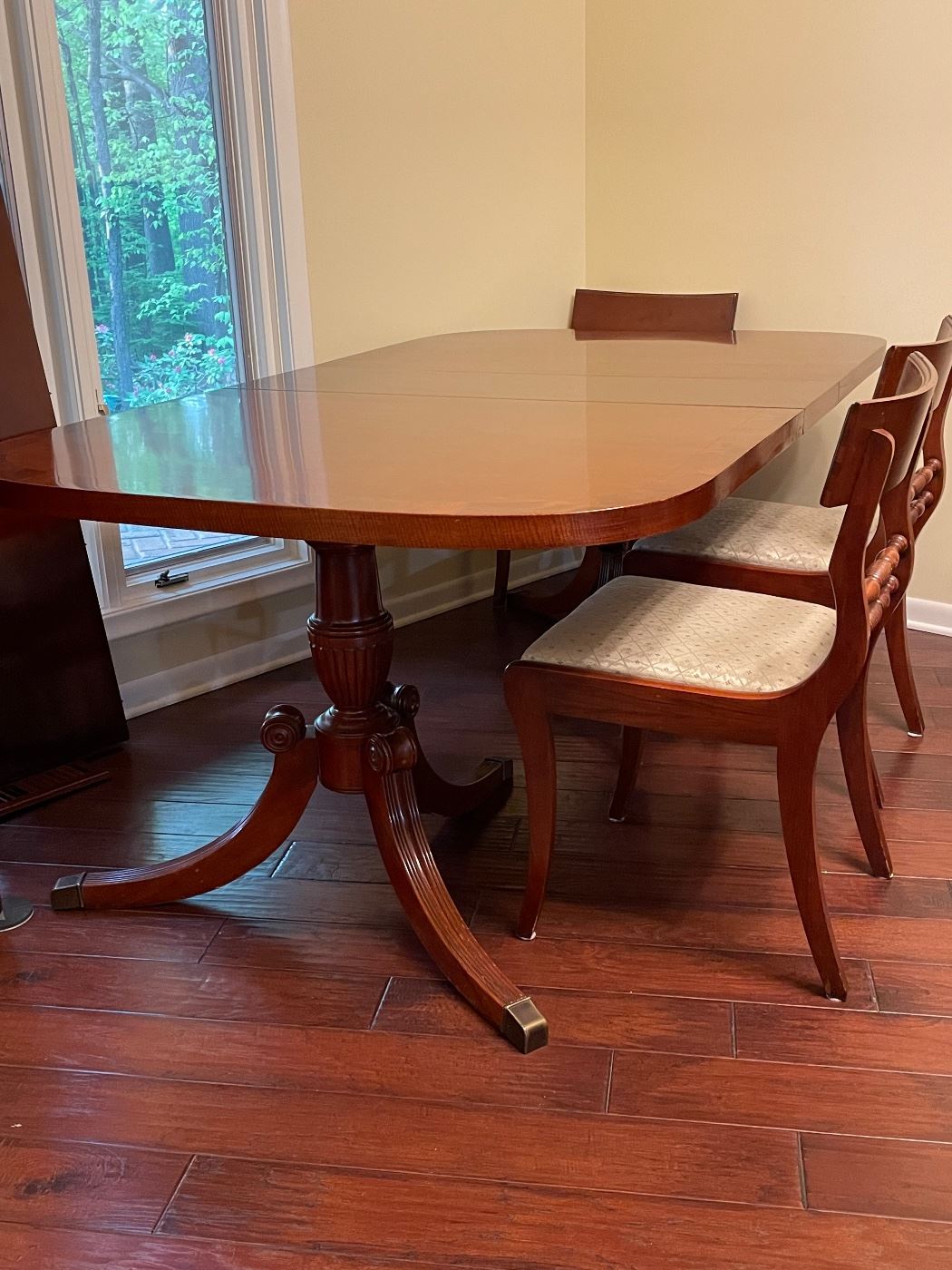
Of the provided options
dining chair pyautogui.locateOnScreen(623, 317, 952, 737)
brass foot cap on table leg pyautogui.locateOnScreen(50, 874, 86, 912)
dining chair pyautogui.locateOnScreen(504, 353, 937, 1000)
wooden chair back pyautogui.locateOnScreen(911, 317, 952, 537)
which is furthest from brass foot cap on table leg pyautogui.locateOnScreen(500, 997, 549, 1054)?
wooden chair back pyautogui.locateOnScreen(911, 317, 952, 537)

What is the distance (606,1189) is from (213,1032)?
59 cm

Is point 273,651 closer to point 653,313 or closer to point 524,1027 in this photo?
point 653,313

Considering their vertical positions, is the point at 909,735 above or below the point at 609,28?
below

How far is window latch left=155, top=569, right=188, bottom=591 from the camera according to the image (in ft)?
9.27

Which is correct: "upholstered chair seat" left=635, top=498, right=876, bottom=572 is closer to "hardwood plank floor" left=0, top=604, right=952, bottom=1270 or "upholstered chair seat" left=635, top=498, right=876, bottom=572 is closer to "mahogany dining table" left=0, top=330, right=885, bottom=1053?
"mahogany dining table" left=0, top=330, right=885, bottom=1053

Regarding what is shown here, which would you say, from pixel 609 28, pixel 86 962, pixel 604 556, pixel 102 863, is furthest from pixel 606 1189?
pixel 609 28

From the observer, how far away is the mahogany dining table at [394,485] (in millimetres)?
1373

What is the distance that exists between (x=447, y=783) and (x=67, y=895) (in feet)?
2.15

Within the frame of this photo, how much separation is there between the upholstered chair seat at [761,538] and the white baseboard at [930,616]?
881 millimetres

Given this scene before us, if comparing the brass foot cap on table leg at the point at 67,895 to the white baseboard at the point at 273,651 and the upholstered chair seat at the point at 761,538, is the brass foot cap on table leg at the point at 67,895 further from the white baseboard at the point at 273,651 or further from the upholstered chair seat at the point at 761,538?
the upholstered chair seat at the point at 761,538

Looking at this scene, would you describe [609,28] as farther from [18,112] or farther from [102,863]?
[102,863]

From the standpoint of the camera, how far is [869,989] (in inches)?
69.1

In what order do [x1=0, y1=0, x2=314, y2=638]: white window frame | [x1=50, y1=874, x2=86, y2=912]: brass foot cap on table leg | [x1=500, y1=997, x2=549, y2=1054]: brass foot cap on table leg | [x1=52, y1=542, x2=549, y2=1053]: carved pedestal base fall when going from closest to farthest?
1. [x1=500, y1=997, x2=549, y2=1054]: brass foot cap on table leg
2. [x1=52, y1=542, x2=549, y2=1053]: carved pedestal base
3. [x1=50, y1=874, x2=86, y2=912]: brass foot cap on table leg
4. [x1=0, y1=0, x2=314, y2=638]: white window frame

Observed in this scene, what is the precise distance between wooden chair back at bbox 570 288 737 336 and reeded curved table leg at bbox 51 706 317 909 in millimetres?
1694
